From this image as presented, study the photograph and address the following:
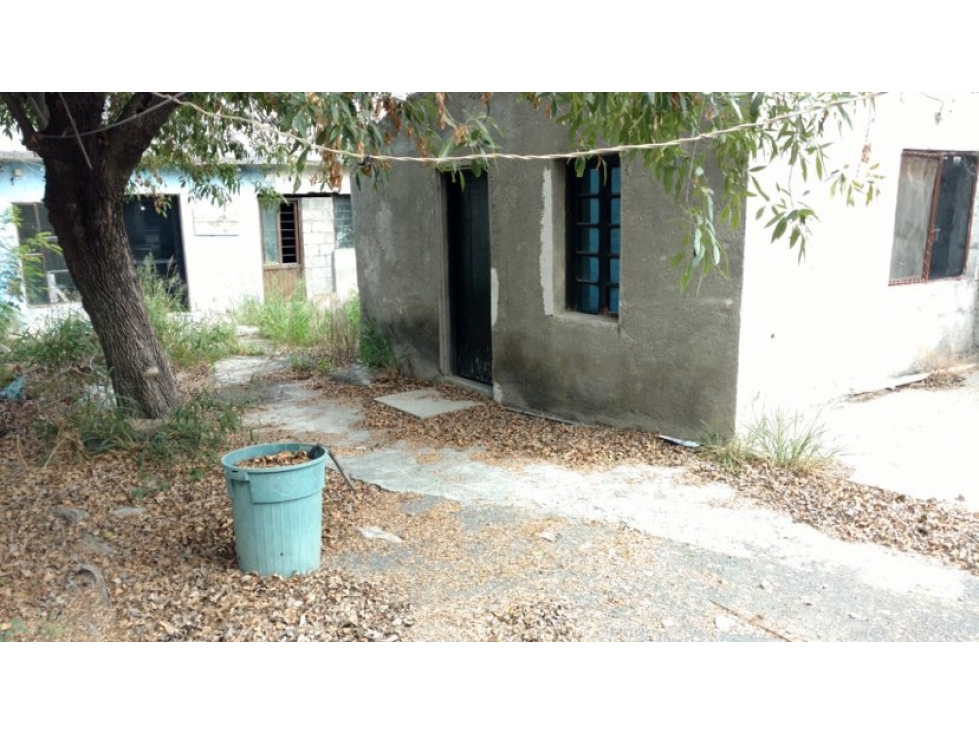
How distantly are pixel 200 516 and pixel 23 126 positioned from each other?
2.84 m

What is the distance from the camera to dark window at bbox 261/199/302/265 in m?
13.1

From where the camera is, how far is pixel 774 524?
427 cm

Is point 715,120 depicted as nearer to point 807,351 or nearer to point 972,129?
point 807,351

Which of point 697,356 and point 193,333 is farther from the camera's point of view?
point 193,333

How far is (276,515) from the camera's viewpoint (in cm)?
357

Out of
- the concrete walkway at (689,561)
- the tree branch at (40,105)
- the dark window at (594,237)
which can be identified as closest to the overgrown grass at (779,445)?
the concrete walkway at (689,561)

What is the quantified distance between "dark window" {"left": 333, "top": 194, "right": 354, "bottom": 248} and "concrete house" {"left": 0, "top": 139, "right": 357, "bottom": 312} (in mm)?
18

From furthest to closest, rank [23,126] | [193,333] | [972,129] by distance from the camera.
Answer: [193,333] → [972,129] → [23,126]

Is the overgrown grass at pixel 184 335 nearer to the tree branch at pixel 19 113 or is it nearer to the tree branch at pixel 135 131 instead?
the tree branch at pixel 135 131

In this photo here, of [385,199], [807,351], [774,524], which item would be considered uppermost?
[385,199]

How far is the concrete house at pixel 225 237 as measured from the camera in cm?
1073

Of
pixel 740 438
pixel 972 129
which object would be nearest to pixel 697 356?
pixel 740 438

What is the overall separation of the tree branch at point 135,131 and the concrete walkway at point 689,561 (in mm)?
2601

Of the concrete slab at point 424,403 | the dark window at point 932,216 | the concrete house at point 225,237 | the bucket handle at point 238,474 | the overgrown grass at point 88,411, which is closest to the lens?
the bucket handle at point 238,474
